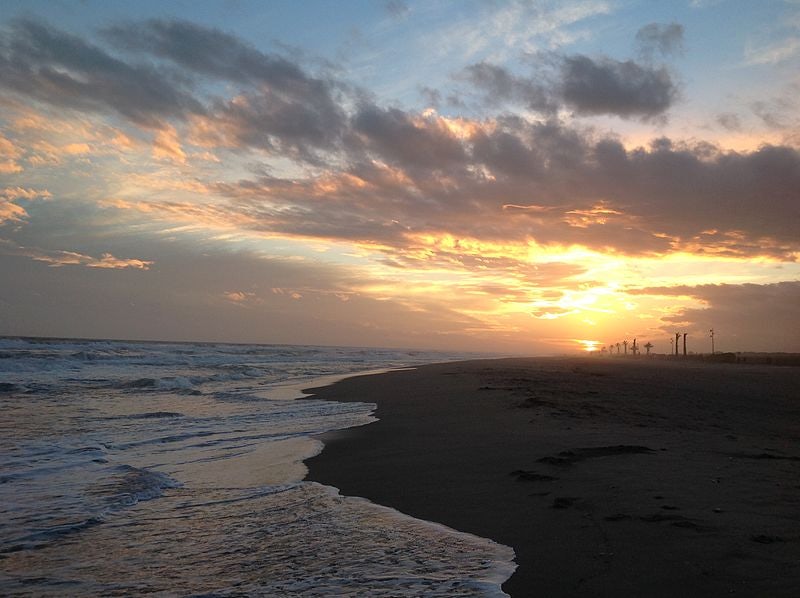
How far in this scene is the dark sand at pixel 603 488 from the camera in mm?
4457

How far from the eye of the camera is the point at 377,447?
36.0ft

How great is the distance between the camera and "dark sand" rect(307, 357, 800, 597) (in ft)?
14.6

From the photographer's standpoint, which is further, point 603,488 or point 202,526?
point 603,488

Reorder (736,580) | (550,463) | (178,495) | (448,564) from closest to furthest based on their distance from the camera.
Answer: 1. (736,580)
2. (448,564)
3. (178,495)
4. (550,463)

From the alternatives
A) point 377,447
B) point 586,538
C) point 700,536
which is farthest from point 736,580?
point 377,447

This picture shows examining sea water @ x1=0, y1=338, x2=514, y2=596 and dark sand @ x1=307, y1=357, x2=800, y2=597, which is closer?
dark sand @ x1=307, y1=357, x2=800, y2=597

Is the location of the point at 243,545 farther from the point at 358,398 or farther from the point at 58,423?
the point at 358,398

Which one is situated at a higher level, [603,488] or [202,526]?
[603,488]

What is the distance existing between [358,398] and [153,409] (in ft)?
24.6

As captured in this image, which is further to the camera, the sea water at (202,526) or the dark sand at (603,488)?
the sea water at (202,526)

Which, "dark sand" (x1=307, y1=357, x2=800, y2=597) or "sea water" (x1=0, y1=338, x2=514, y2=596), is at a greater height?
"dark sand" (x1=307, y1=357, x2=800, y2=597)

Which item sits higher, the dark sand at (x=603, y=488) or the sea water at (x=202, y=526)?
the dark sand at (x=603, y=488)

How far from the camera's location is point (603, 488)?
6.84 metres

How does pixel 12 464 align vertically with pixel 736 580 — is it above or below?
below
